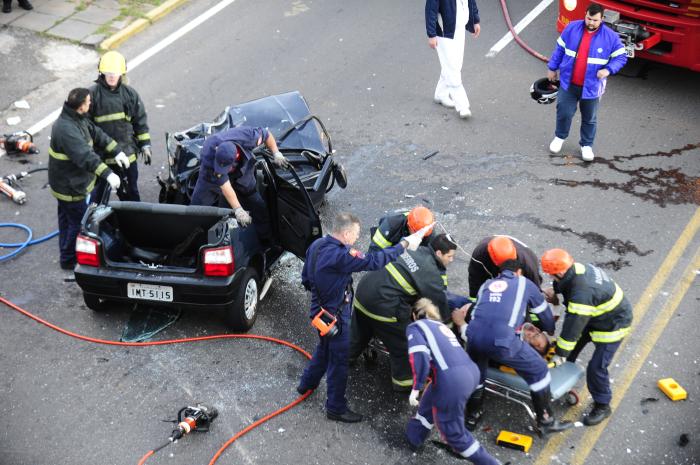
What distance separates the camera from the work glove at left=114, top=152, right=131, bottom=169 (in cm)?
790

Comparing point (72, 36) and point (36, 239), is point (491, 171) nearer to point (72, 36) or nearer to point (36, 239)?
point (36, 239)

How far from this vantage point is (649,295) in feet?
23.9

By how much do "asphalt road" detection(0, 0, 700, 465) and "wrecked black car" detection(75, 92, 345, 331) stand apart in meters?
0.46

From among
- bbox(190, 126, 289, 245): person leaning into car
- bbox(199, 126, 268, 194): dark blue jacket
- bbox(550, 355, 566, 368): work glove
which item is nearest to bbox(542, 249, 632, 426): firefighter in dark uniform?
bbox(550, 355, 566, 368): work glove

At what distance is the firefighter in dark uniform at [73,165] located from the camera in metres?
7.37

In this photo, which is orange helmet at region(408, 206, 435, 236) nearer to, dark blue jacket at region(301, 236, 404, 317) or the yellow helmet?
dark blue jacket at region(301, 236, 404, 317)

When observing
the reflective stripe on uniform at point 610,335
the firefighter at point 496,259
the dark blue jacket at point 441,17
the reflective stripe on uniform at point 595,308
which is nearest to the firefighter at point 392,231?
the firefighter at point 496,259

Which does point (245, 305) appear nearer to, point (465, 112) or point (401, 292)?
point (401, 292)

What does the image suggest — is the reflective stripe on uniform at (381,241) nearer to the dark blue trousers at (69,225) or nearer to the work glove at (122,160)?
the work glove at (122,160)

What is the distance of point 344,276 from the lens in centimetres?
599

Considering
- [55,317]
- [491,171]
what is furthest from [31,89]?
[491,171]

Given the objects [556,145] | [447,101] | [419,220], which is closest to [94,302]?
[419,220]

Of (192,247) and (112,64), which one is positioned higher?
(112,64)

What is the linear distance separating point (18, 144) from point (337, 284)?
208 inches
